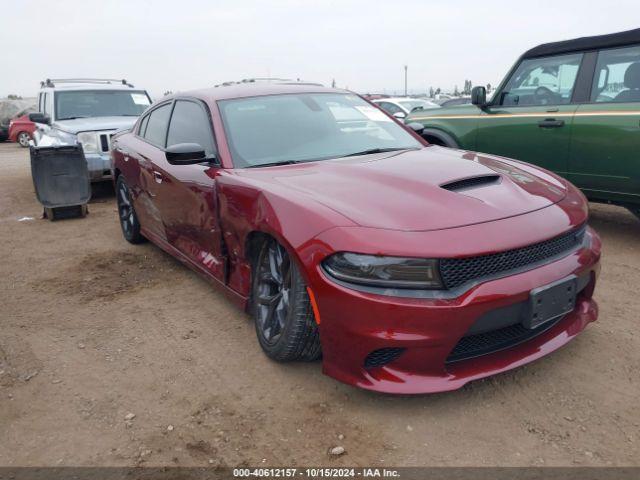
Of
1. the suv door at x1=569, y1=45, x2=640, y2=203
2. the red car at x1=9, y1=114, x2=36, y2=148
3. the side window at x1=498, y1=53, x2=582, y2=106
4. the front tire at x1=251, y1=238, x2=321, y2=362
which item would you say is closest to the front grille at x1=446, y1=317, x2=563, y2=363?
the front tire at x1=251, y1=238, x2=321, y2=362

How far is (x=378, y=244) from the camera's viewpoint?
2.32m

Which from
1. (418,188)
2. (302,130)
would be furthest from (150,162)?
(418,188)

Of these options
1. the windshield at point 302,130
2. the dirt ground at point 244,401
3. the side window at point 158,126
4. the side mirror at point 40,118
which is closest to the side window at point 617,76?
the dirt ground at point 244,401

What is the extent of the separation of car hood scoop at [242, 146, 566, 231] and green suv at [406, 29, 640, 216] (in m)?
1.76

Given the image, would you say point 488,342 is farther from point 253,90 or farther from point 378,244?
point 253,90

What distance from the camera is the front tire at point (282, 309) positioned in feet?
8.80

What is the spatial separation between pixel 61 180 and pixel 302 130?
467 cm

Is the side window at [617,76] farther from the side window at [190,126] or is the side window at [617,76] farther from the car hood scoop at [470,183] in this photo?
the side window at [190,126]

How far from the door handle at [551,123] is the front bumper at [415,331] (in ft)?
9.56

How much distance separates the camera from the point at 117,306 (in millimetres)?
4031

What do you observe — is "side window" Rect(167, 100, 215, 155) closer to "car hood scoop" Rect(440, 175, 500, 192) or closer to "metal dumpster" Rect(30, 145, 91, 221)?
"car hood scoop" Rect(440, 175, 500, 192)

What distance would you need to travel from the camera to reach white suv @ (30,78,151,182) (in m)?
7.92

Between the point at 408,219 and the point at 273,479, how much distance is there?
3.94ft

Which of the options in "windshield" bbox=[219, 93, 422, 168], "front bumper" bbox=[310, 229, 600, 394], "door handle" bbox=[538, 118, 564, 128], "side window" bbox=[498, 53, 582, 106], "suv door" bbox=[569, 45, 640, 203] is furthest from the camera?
"side window" bbox=[498, 53, 582, 106]
